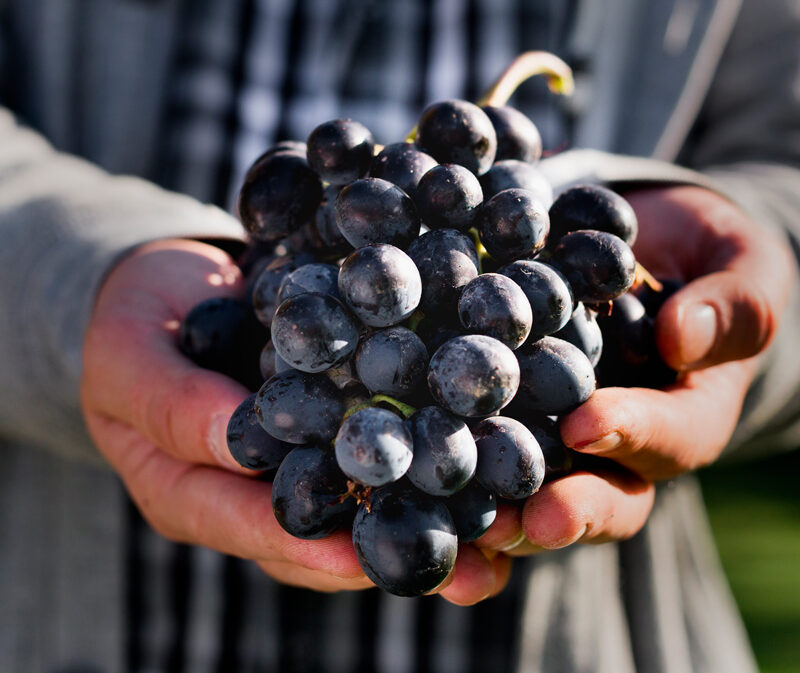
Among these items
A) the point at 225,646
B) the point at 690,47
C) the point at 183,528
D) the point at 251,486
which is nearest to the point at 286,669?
the point at 225,646

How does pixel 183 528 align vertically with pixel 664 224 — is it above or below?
below

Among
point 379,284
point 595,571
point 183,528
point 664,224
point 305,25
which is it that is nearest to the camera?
point 379,284

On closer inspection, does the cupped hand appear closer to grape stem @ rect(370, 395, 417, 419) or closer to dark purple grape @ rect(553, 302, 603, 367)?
dark purple grape @ rect(553, 302, 603, 367)

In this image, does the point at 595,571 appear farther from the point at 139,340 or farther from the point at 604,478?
the point at 139,340

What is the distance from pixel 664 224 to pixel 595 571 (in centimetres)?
68

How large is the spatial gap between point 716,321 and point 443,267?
17.0 inches

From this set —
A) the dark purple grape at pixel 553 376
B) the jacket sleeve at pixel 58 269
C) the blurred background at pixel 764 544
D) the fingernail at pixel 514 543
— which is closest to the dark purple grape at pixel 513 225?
the dark purple grape at pixel 553 376

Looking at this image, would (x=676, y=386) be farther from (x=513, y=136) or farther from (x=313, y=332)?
(x=313, y=332)

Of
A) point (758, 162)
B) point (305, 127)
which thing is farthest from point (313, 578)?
point (758, 162)

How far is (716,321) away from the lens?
910mm

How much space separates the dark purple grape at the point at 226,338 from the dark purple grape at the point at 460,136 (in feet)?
1.12

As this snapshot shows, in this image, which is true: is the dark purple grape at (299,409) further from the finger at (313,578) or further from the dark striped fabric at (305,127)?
the dark striped fabric at (305,127)

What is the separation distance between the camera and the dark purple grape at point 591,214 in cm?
83

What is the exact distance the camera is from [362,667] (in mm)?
1400
